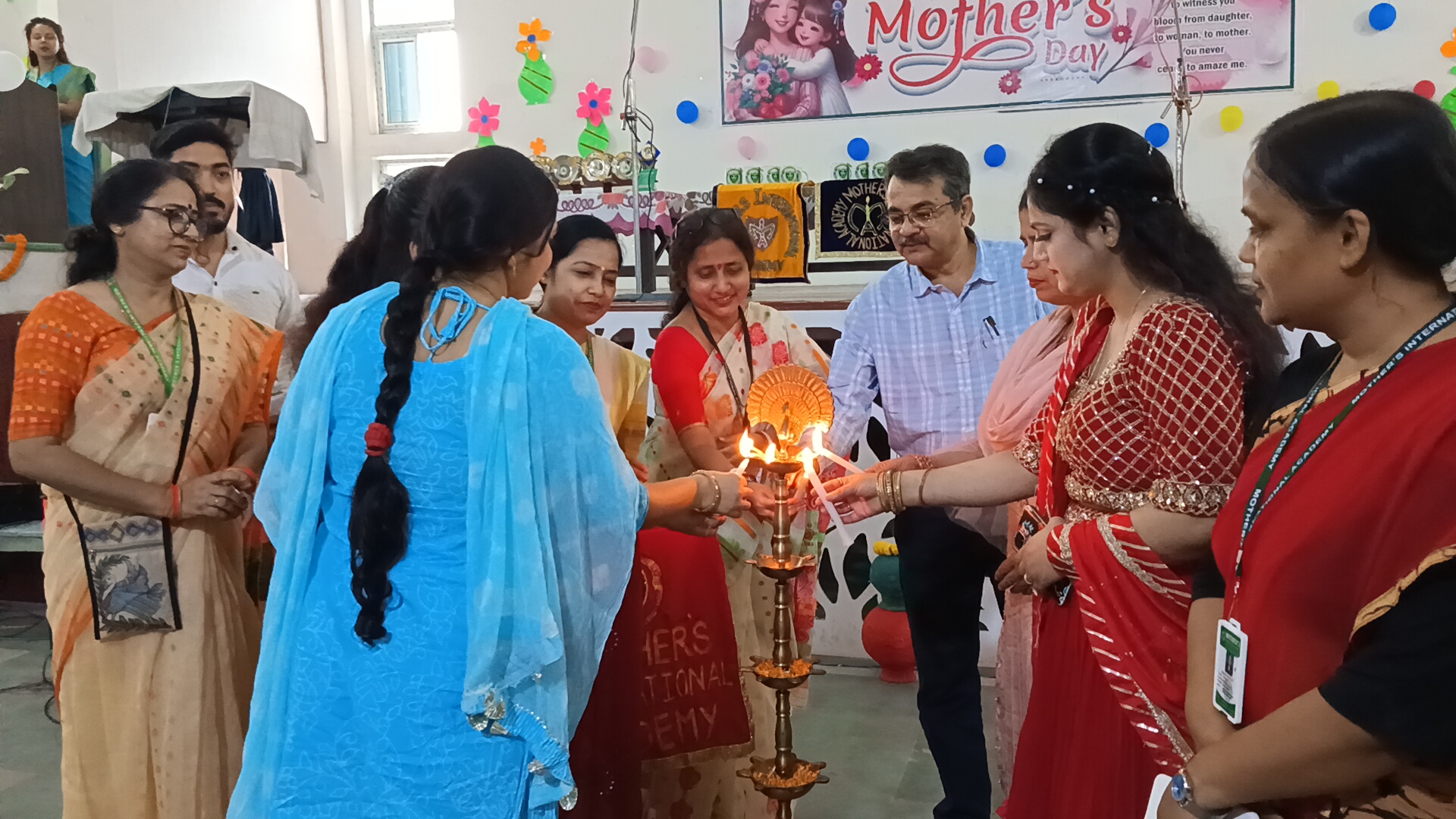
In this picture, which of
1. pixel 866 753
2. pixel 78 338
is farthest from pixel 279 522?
pixel 866 753

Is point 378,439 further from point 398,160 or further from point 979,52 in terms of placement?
point 398,160

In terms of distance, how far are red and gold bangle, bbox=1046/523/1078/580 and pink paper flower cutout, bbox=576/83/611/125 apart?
20.2 ft

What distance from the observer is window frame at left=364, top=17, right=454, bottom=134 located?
7824 millimetres

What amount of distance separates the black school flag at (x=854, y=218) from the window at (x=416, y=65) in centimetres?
368

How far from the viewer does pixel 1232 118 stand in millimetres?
6086

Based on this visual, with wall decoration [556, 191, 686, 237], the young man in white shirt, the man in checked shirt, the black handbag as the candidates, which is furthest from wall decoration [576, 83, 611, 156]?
the black handbag

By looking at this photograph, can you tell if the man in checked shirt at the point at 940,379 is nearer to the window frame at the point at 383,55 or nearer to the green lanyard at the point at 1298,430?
the green lanyard at the point at 1298,430

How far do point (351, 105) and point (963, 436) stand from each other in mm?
6563

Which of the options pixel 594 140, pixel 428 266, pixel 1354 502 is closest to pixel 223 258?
pixel 428 266

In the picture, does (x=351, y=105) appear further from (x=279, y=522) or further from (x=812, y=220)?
(x=279, y=522)

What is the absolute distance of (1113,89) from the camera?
630cm

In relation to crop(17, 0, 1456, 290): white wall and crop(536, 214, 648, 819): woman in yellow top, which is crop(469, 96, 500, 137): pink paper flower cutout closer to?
crop(17, 0, 1456, 290): white wall

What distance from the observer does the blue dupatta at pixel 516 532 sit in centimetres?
151

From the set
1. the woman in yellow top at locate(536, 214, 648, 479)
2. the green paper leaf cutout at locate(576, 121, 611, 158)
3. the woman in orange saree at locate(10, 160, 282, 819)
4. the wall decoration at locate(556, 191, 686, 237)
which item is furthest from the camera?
the green paper leaf cutout at locate(576, 121, 611, 158)
